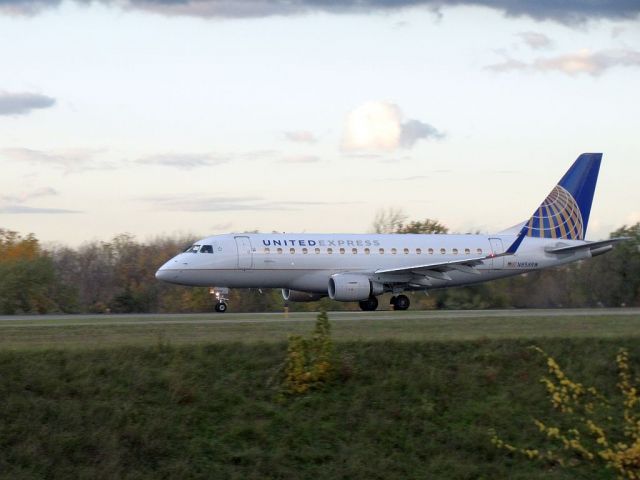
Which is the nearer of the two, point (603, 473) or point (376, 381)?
point (603, 473)

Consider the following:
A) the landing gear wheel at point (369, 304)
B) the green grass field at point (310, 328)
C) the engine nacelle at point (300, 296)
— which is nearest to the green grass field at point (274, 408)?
the green grass field at point (310, 328)

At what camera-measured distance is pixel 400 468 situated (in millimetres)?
17281

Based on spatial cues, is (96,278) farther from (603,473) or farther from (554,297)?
(603,473)

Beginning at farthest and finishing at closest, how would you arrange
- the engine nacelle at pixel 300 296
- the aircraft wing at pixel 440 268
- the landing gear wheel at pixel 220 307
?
the engine nacelle at pixel 300 296, the aircraft wing at pixel 440 268, the landing gear wheel at pixel 220 307

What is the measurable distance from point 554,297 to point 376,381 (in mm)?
45636

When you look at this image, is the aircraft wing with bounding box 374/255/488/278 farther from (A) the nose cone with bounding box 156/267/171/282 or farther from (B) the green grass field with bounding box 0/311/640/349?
(B) the green grass field with bounding box 0/311/640/349

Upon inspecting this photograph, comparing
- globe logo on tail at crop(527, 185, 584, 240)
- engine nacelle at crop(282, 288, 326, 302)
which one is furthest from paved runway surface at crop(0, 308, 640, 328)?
globe logo on tail at crop(527, 185, 584, 240)

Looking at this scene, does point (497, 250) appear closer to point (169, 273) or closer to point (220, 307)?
point (220, 307)

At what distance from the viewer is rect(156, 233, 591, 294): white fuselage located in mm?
42562


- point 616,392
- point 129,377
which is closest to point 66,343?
point 129,377

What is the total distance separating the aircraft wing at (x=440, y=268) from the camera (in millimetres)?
43062

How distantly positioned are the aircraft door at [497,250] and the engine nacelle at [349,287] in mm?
6943

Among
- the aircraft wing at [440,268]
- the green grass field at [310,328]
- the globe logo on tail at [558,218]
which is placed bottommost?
the green grass field at [310,328]

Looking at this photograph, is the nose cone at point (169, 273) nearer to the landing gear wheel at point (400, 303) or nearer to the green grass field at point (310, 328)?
the landing gear wheel at point (400, 303)
